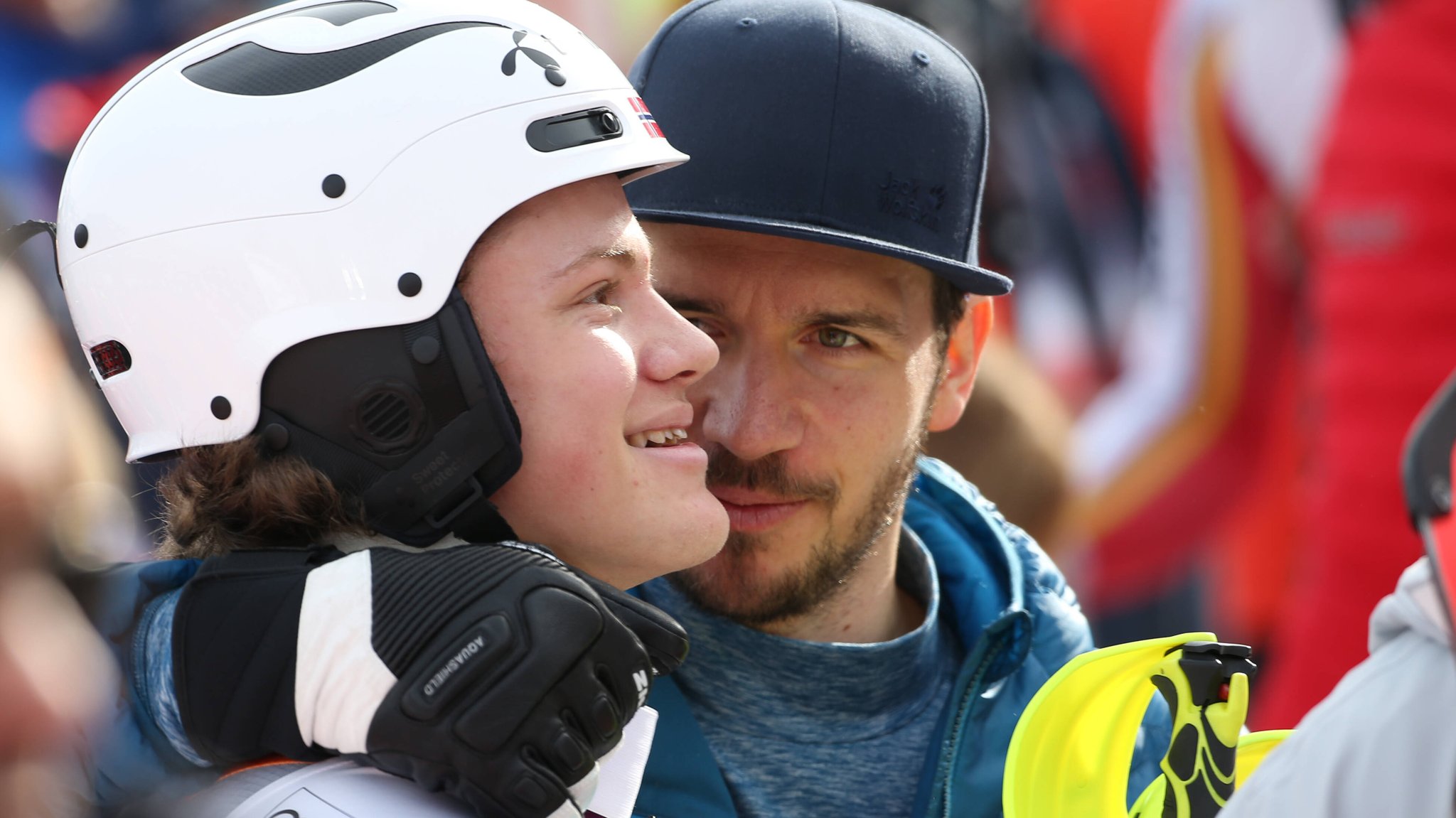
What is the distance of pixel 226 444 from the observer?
7.18ft

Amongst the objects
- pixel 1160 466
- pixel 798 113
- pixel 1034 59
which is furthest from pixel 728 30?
pixel 1034 59

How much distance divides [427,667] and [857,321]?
4.06 feet

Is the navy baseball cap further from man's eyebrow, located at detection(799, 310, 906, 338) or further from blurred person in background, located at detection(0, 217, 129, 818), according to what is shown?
blurred person in background, located at detection(0, 217, 129, 818)

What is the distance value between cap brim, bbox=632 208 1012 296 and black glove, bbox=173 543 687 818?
2.78 ft

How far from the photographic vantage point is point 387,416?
2.14m

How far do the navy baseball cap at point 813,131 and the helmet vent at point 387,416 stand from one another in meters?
0.75

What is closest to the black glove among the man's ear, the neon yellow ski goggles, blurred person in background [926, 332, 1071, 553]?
the neon yellow ski goggles

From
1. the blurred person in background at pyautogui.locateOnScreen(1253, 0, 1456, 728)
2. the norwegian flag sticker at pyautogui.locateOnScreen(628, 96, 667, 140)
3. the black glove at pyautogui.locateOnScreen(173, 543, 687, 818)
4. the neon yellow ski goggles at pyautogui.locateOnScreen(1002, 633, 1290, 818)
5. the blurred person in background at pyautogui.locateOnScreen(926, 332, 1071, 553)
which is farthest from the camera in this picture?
the blurred person in background at pyautogui.locateOnScreen(926, 332, 1071, 553)

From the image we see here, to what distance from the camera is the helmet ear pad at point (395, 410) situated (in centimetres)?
214

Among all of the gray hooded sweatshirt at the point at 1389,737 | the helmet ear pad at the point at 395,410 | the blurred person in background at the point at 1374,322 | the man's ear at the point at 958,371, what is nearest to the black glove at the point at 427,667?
the helmet ear pad at the point at 395,410

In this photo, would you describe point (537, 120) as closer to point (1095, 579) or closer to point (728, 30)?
point (728, 30)

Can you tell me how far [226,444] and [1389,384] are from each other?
3.19 meters

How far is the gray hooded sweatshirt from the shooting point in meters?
1.35

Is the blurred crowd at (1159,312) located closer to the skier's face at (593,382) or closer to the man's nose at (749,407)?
the man's nose at (749,407)
